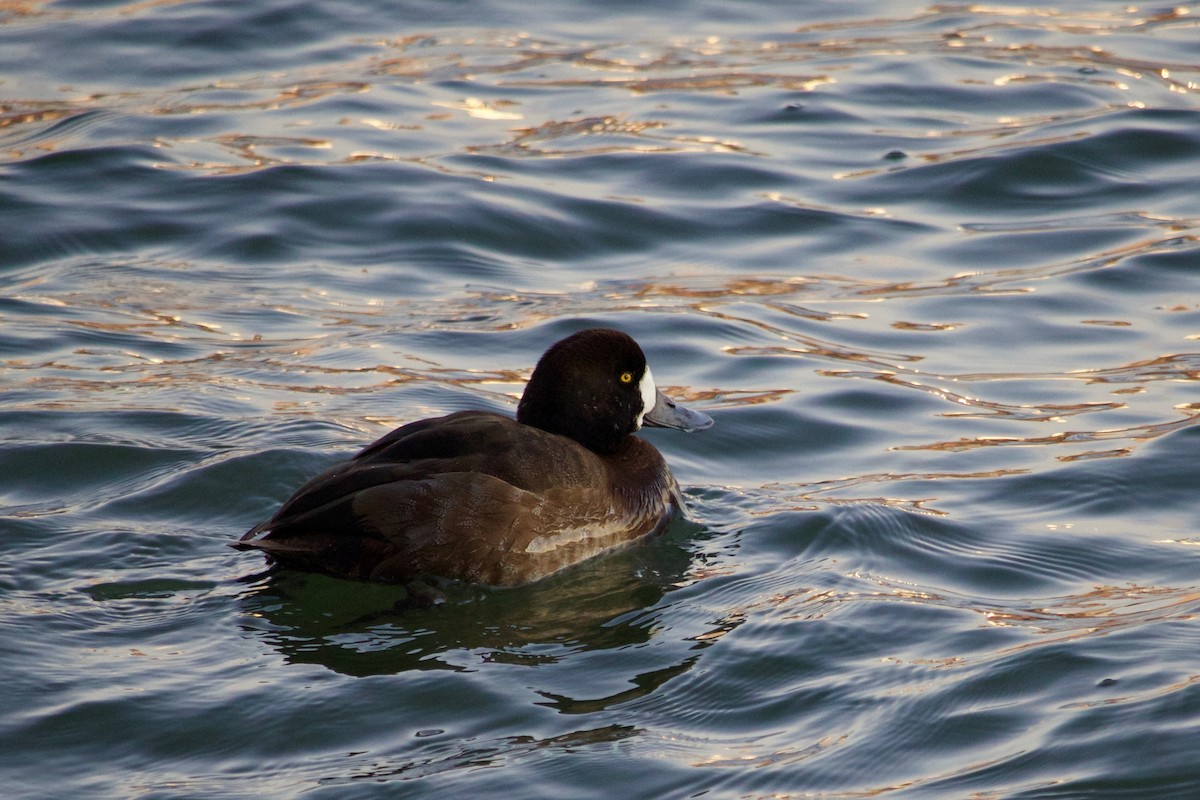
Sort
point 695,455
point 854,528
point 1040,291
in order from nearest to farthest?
point 854,528
point 695,455
point 1040,291

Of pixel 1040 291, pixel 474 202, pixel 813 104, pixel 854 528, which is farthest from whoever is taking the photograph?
pixel 813 104

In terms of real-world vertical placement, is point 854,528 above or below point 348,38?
below

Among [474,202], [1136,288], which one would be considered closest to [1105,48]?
[1136,288]

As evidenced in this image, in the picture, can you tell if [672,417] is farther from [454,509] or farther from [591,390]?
[454,509]

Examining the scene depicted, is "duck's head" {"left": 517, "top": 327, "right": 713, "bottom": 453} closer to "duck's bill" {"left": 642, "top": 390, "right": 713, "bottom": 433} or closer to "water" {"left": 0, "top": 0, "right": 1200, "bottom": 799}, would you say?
"duck's bill" {"left": 642, "top": 390, "right": 713, "bottom": 433}

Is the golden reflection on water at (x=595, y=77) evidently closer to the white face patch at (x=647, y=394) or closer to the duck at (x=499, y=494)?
the white face patch at (x=647, y=394)

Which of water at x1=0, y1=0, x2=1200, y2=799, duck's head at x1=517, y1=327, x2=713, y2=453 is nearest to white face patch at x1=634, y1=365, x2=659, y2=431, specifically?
duck's head at x1=517, y1=327, x2=713, y2=453

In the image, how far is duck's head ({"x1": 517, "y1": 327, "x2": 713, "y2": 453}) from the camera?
6.72 m

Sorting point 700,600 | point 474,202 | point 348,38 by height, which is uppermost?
point 348,38

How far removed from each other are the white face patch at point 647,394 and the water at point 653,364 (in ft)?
1.66

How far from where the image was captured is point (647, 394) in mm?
7039

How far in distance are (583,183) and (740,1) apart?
4719 mm

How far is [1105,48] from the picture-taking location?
13.6m

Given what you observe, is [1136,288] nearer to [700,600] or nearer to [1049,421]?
[1049,421]
